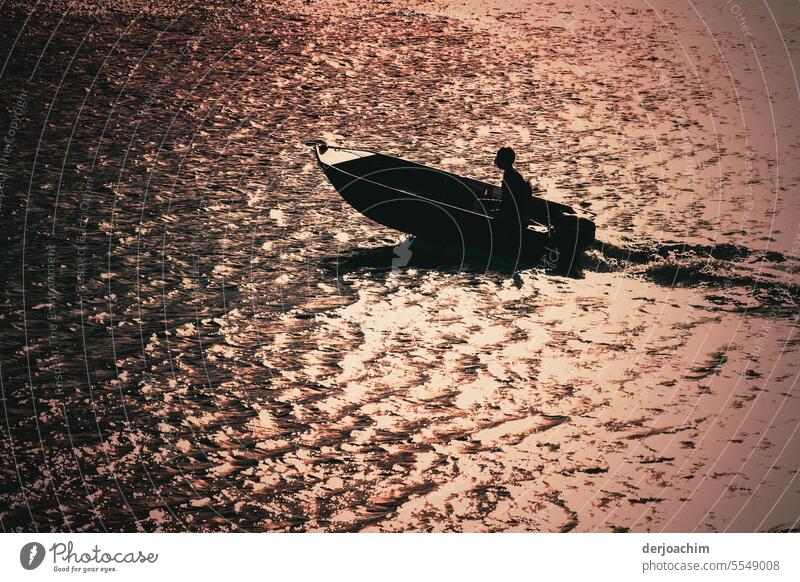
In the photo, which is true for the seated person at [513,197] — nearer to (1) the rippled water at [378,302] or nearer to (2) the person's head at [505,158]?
(2) the person's head at [505,158]

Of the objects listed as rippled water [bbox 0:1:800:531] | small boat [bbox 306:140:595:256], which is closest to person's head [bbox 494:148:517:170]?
small boat [bbox 306:140:595:256]

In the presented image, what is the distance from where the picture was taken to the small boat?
13555 mm

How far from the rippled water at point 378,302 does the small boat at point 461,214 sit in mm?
401

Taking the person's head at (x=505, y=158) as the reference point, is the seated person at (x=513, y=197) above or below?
below

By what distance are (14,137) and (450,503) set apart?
39.0 feet

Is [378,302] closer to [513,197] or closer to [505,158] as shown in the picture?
[513,197]

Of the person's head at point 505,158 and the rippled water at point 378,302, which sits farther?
the person's head at point 505,158

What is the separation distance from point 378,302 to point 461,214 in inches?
73.3

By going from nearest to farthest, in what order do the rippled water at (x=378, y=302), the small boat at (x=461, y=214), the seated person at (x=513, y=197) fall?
the rippled water at (x=378, y=302) < the small boat at (x=461, y=214) < the seated person at (x=513, y=197)

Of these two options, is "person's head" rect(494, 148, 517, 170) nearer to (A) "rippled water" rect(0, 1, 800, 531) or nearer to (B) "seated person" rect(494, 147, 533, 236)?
(B) "seated person" rect(494, 147, 533, 236)

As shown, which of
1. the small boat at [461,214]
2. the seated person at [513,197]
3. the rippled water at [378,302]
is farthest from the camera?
the seated person at [513,197]

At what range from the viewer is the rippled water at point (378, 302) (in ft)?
30.5

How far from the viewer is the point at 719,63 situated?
893 inches

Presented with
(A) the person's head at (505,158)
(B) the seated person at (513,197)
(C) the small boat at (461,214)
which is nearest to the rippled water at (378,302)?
(C) the small boat at (461,214)
